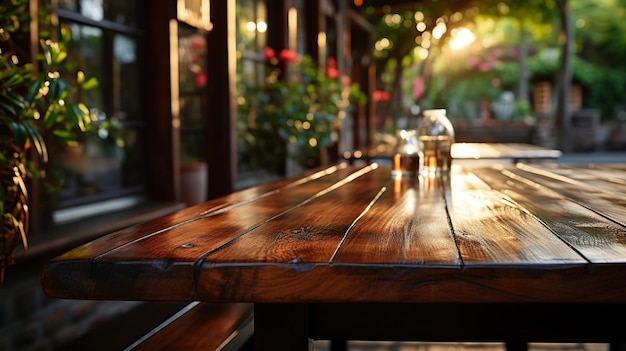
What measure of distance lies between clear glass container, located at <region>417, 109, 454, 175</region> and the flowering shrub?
2.11 m

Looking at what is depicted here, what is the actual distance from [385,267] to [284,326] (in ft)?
0.86

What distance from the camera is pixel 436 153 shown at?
2279 millimetres

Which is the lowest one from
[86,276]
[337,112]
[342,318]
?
[342,318]

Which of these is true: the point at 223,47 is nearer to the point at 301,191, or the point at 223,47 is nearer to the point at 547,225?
the point at 301,191

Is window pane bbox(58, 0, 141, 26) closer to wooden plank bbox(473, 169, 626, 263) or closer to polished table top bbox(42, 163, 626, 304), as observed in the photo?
polished table top bbox(42, 163, 626, 304)

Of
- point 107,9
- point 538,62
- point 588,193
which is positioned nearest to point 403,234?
point 588,193

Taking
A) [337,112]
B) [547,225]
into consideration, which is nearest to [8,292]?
[547,225]

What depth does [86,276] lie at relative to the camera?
2.95 ft

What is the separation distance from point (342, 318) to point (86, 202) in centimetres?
172

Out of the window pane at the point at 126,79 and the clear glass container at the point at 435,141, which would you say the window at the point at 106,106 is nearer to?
the window pane at the point at 126,79

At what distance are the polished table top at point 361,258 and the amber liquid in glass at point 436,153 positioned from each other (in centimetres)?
91

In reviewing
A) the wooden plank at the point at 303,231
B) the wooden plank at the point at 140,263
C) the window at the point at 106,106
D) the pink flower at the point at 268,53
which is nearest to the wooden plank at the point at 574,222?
the wooden plank at the point at 303,231

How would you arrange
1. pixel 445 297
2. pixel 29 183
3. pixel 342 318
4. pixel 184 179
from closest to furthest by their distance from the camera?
pixel 445 297
pixel 342 318
pixel 29 183
pixel 184 179

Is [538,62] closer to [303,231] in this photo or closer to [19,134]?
[19,134]
